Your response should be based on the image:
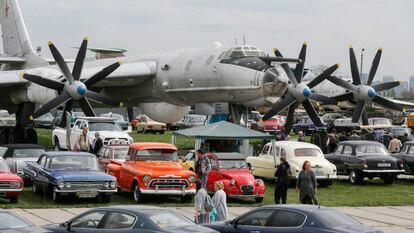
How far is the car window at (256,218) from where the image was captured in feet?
49.8

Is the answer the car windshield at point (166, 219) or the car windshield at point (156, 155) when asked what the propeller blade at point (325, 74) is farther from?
the car windshield at point (166, 219)

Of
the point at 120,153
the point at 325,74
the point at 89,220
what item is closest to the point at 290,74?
the point at 325,74

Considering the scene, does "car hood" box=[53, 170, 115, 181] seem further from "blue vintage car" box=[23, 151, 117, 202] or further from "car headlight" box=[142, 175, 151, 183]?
"car headlight" box=[142, 175, 151, 183]

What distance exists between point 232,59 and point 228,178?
12.3m

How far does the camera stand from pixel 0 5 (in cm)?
5106

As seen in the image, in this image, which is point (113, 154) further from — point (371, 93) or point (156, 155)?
point (371, 93)

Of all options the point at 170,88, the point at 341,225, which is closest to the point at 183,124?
the point at 170,88

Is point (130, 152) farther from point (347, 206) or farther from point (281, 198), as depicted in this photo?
point (347, 206)

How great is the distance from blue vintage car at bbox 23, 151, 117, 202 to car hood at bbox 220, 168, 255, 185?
3.61 m

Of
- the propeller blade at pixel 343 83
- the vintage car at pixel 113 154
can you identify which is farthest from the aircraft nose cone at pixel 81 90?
the propeller blade at pixel 343 83

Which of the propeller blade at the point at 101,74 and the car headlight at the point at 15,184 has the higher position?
the propeller blade at the point at 101,74

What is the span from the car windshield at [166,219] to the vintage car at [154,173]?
29.4 ft

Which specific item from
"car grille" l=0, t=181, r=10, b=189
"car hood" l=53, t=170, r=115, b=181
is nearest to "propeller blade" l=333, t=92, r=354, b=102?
"car hood" l=53, t=170, r=115, b=181

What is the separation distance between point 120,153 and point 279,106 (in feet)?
39.9
